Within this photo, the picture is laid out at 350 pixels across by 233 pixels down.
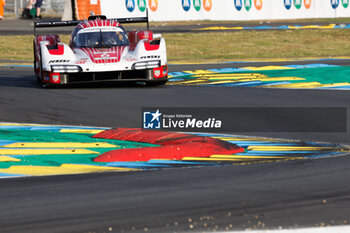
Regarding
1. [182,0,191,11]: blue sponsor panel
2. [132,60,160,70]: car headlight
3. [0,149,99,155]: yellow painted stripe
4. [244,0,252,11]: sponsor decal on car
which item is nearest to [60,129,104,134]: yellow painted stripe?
[0,149,99,155]: yellow painted stripe

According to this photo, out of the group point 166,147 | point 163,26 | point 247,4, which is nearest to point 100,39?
point 166,147

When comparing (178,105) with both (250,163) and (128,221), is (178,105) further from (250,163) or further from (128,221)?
(128,221)

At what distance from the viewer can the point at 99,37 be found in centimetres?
1453

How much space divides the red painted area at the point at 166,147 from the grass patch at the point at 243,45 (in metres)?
12.7

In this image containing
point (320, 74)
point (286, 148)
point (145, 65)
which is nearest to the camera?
point (286, 148)

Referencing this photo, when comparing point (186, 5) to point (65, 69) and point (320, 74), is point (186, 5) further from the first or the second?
point (65, 69)

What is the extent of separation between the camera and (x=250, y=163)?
741 centimetres

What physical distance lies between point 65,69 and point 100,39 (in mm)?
1234

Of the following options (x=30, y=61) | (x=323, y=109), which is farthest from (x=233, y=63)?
(x=323, y=109)

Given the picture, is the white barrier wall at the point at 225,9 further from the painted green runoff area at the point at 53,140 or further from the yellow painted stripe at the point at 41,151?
the yellow painted stripe at the point at 41,151

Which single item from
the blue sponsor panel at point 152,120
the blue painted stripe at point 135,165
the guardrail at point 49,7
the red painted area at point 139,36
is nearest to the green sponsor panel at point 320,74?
the red painted area at point 139,36

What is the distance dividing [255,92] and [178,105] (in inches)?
84.3

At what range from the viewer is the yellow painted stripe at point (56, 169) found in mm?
7137

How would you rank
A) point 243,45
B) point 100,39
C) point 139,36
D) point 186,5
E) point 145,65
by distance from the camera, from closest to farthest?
point 145,65
point 100,39
point 139,36
point 243,45
point 186,5
